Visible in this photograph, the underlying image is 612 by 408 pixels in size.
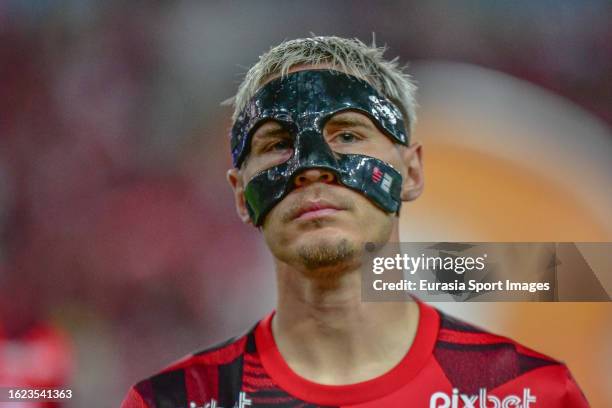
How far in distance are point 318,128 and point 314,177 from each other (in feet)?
0.42

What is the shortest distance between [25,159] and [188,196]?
50 centimetres

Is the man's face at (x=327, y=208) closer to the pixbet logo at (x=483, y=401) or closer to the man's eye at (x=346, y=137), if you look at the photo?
the man's eye at (x=346, y=137)

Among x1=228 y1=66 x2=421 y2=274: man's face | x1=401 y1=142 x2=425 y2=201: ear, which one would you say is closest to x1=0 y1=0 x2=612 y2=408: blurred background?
x1=401 y1=142 x2=425 y2=201: ear

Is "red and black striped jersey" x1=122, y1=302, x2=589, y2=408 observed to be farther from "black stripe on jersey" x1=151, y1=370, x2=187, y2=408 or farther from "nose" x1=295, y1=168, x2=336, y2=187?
"nose" x1=295, y1=168, x2=336, y2=187

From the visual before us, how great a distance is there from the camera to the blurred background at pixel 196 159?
214 cm

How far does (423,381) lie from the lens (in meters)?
2.04

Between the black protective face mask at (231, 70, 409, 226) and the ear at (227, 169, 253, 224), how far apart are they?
67 millimetres

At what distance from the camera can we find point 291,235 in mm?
2021

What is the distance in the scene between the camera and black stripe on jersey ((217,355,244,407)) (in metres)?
2.07

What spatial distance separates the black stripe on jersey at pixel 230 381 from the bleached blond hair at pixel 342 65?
68 cm

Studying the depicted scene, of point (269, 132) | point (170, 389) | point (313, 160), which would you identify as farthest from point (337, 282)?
point (170, 389)

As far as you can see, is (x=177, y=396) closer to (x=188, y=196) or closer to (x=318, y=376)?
(x=318, y=376)

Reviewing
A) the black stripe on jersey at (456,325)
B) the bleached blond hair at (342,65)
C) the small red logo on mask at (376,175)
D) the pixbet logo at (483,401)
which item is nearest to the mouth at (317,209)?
the small red logo on mask at (376,175)

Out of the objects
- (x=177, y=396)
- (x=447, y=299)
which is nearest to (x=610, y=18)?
(x=447, y=299)
